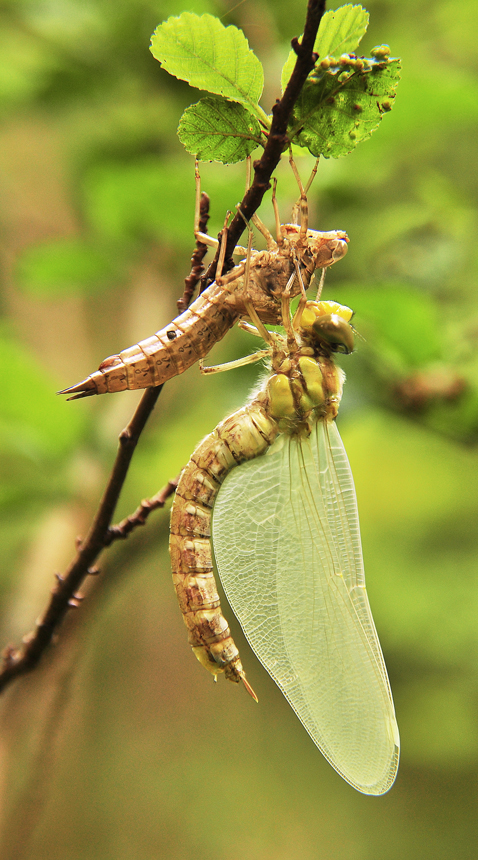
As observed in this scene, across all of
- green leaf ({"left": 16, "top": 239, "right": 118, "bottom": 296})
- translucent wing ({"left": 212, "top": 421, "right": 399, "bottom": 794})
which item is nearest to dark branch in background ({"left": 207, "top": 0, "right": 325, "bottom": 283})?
translucent wing ({"left": 212, "top": 421, "right": 399, "bottom": 794})

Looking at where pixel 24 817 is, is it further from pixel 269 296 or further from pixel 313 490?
pixel 269 296

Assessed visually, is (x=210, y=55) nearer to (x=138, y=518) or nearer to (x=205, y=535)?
(x=138, y=518)

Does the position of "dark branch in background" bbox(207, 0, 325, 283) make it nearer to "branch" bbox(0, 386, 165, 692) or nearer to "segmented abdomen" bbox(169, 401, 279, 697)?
"branch" bbox(0, 386, 165, 692)

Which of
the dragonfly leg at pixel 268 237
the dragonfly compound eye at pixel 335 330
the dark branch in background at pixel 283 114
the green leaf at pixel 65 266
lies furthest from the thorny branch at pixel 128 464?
the green leaf at pixel 65 266

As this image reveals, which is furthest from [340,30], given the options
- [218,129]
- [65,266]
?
[65,266]

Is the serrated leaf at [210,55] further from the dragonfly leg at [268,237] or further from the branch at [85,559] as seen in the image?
the branch at [85,559]

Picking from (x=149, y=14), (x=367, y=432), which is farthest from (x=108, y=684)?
(x=149, y=14)
